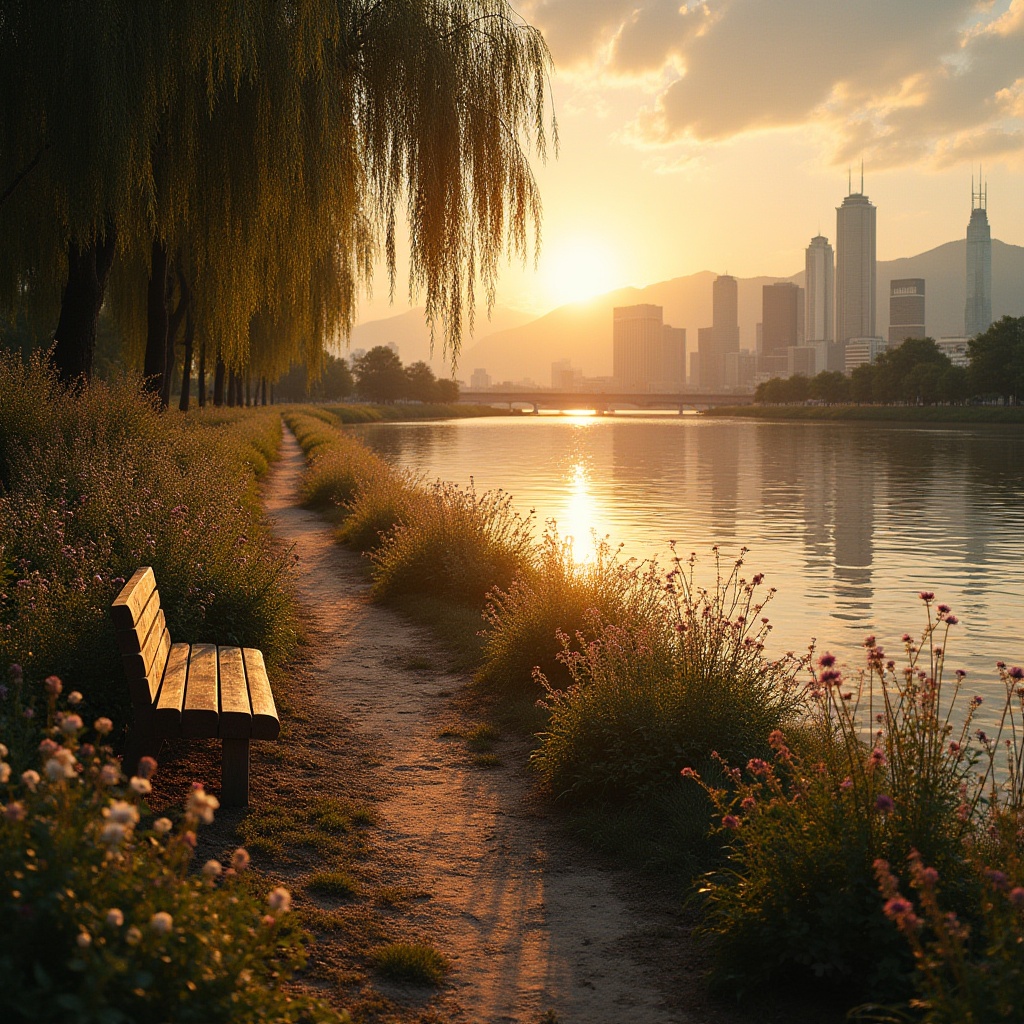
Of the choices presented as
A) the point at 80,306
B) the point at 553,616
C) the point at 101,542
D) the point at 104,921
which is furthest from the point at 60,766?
the point at 80,306

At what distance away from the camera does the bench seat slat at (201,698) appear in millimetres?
4961

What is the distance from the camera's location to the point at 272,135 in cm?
948

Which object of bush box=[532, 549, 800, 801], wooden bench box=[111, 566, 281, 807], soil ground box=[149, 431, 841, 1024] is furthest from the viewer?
bush box=[532, 549, 800, 801]

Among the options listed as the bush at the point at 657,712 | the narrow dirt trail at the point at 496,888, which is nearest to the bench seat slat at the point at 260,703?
the narrow dirt trail at the point at 496,888

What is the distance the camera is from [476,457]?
1834 inches

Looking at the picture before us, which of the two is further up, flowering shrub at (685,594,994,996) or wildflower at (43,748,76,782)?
wildflower at (43,748,76,782)

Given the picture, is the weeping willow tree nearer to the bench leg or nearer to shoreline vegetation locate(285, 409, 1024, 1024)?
shoreline vegetation locate(285, 409, 1024, 1024)

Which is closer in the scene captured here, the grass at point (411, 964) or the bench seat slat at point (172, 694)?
the grass at point (411, 964)

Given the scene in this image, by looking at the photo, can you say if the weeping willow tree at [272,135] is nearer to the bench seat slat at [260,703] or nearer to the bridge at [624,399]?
the bench seat slat at [260,703]

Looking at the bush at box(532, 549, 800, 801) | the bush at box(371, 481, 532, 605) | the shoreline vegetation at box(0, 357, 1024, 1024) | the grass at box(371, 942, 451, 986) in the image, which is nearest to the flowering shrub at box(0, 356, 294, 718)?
the shoreline vegetation at box(0, 357, 1024, 1024)

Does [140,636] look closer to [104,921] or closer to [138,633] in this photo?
[138,633]

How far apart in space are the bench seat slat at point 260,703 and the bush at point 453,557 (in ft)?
17.8

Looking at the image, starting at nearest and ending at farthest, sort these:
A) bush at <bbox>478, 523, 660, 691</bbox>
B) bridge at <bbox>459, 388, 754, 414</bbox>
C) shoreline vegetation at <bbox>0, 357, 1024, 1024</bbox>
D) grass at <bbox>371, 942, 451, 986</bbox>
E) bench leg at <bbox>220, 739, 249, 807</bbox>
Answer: shoreline vegetation at <bbox>0, 357, 1024, 1024</bbox> < grass at <bbox>371, 942, 451, 986</bbox> < bench leg at <bbox>220, 739, 249, 807</bbox> < bush at <bbox>478, 523, 660, 691</bbox> < bridge at <bbox>459, 388, 754, 414</bbox>

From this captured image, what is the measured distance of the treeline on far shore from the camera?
318 ft
